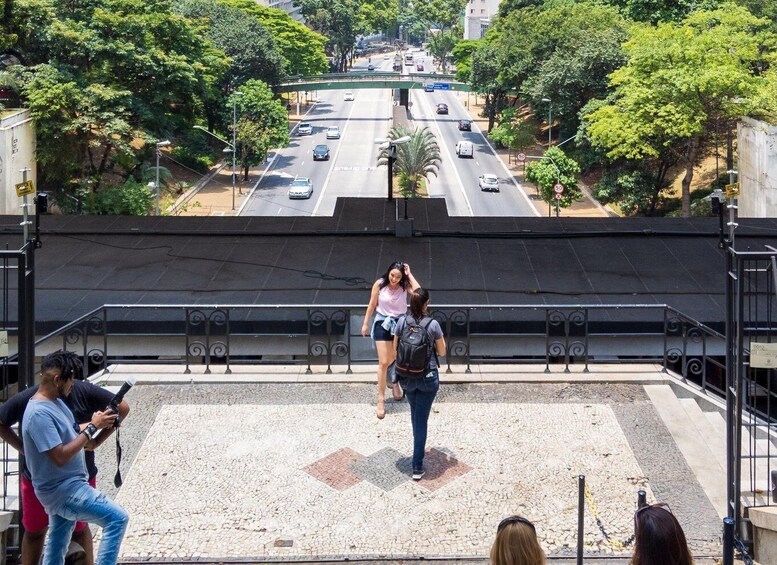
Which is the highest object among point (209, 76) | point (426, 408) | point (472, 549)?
point (209, 76)

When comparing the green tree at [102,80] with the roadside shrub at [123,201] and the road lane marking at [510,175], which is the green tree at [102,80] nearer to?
the roadside shrub at [123,201]

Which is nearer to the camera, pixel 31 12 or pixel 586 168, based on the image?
pixel 31 12

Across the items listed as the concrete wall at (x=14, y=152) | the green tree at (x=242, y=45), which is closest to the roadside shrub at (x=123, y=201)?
the concrete wall at (x=14, y=152)

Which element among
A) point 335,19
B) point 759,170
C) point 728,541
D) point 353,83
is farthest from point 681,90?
point 335,19

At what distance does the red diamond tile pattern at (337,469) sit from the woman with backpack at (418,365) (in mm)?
644

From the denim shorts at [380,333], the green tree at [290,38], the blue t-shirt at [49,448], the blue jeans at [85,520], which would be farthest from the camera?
the green tree at [290,38]

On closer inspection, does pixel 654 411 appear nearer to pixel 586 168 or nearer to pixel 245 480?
pixel 245 480

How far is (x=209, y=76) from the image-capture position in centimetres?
6462

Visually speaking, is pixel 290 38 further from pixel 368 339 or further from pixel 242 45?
pixel 368 339

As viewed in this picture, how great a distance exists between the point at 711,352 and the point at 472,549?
804cm

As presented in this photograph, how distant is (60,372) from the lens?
638cm

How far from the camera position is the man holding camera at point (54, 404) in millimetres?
6414

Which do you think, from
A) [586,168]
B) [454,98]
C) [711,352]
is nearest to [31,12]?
[586,168]

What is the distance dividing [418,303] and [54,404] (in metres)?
3.64
